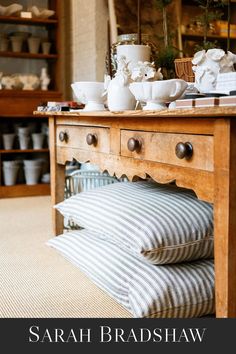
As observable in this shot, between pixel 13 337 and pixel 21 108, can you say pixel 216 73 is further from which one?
pixel 21 108

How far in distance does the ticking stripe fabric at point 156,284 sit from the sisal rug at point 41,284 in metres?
0.08

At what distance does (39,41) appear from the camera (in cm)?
462

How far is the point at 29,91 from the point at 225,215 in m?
3.39

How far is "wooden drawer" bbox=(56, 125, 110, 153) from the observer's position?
2.07 m

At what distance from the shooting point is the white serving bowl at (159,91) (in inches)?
63.7

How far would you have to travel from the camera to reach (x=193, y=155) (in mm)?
1477

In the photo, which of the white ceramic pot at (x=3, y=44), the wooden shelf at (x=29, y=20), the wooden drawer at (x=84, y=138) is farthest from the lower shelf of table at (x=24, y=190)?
the wooden drawer at (x=84, y=138)

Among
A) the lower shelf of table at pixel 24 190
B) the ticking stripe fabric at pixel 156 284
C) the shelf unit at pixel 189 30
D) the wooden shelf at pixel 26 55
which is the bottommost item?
the lower shelf of table at pixel 24 190

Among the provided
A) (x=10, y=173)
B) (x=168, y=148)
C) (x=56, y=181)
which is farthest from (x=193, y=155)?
(x=10, y=173)

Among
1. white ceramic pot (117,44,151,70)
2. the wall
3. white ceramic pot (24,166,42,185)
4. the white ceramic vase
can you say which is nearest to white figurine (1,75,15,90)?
the wall

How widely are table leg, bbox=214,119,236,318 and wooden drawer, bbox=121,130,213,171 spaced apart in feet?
0.18

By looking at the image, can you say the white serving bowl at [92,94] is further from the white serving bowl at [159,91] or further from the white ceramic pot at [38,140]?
the white ceramic pot at [38,140]

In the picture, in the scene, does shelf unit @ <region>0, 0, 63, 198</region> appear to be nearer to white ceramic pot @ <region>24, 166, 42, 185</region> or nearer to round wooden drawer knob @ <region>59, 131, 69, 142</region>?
white ceramic pot @ <region>24, 166, 42, 185</region>

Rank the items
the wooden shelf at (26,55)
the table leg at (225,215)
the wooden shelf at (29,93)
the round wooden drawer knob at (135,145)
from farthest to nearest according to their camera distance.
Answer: the wooden shelf at (26,55), the wooden shelf at (29,93), the round wooden drawer knob at (135,145), the table leg at (225,215)
